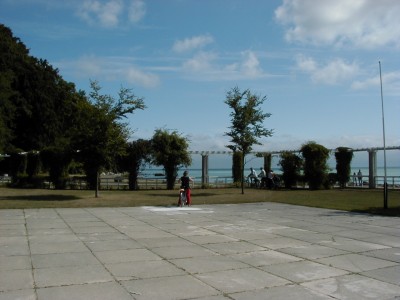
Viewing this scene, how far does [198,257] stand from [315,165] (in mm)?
23512

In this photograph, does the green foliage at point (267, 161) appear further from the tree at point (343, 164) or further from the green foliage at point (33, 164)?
the green foliage at point (33, 164)

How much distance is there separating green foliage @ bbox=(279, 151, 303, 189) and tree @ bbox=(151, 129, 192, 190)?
23.5 feet

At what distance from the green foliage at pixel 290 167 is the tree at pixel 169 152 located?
7173 mm

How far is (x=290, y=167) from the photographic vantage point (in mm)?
31719

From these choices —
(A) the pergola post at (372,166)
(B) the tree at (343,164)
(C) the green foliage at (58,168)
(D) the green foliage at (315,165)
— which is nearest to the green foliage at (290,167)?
(D) the green foliage at (315,165)

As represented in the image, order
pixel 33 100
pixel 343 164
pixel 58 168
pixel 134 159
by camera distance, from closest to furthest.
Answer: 1. pixel 58 168
2. pixel 134 159
3. pixel 343 164
4. pixel 33 100

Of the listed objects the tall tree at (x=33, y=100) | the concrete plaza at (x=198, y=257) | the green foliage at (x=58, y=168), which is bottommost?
the concrete plaza at (x=198, y=257)

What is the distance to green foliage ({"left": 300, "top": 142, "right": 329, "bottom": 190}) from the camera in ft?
98.3

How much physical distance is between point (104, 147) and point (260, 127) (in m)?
9.04

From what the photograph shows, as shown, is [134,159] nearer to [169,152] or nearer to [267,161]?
[169,152]

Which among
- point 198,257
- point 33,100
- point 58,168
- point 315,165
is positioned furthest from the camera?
point 33,100

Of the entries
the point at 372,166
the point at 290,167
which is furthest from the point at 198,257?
the point at 372,166

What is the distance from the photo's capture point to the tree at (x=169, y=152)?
3086 centimetres

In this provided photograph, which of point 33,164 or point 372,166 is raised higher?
point 33,164
